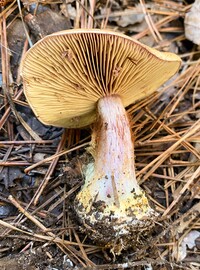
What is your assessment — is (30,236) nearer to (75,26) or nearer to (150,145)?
(150,145)

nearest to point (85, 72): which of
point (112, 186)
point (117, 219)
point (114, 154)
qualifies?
point (114, 154)

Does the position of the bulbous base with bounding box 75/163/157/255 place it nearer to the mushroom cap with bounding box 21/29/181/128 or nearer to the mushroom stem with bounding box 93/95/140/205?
the mushroom stem with bounding box 93/95/140/205

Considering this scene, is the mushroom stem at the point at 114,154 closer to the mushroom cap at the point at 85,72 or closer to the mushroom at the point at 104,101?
the mushroom at the point at 104,101

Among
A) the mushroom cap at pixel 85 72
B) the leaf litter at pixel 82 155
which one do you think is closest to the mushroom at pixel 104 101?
the mushroom cap at pixel 85 72

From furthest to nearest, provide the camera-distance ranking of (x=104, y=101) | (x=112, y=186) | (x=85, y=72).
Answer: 1. (x=104, y=101)
2. (x=112, y=186)
3. (x=85, y=72)

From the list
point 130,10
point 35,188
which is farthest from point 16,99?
point 130,10

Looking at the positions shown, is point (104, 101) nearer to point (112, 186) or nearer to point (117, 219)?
point (112, 186)

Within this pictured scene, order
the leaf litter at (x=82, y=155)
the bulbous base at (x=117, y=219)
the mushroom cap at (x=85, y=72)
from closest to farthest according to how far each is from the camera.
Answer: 1. the mushroom cap at (x=85, y=72)
2. the bulbous base at (x=117, y=219)
3. the leaf litter at (x=82, y=155)
